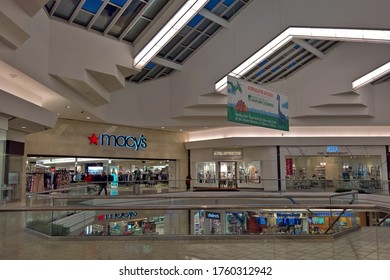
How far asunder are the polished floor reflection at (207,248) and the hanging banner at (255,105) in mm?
4685

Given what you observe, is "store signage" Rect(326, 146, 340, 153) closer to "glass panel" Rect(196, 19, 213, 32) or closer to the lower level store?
"glass panel" Rect(196, 19, 213, 32)

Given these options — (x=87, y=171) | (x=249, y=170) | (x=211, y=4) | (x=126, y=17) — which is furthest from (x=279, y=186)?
(x=126, y=17)

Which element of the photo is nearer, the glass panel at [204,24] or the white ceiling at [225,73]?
the white ceiling at [225,73]

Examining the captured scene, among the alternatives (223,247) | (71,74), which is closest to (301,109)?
(71,74)

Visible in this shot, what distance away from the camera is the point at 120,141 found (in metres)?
19.4

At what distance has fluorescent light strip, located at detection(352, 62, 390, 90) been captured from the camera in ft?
54.8

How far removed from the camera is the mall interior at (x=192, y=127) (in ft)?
17.9

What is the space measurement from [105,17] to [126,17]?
0.80 meters

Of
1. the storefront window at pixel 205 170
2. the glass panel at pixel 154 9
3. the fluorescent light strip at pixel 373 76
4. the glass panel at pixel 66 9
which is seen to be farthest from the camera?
the storefront window at pixel 205 170

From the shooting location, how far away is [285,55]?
17469mm

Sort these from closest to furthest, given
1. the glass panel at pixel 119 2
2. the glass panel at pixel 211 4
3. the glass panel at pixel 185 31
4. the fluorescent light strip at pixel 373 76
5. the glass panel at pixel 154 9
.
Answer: the glass panel at pixel 119 2, the glass panel at pixel 154 9, the glass panel at pixel 211 4, the glass panel at pixel 185 31, the fluorescent light strip at pixel 373 76

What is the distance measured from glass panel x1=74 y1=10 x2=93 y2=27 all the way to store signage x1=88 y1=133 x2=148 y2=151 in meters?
7.91

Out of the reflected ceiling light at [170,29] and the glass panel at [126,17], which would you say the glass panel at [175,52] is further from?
the glass panel at [126,17]

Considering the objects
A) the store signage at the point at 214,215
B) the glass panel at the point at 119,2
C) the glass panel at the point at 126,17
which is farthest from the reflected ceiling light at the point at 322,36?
the store signage at the point at 214,215
